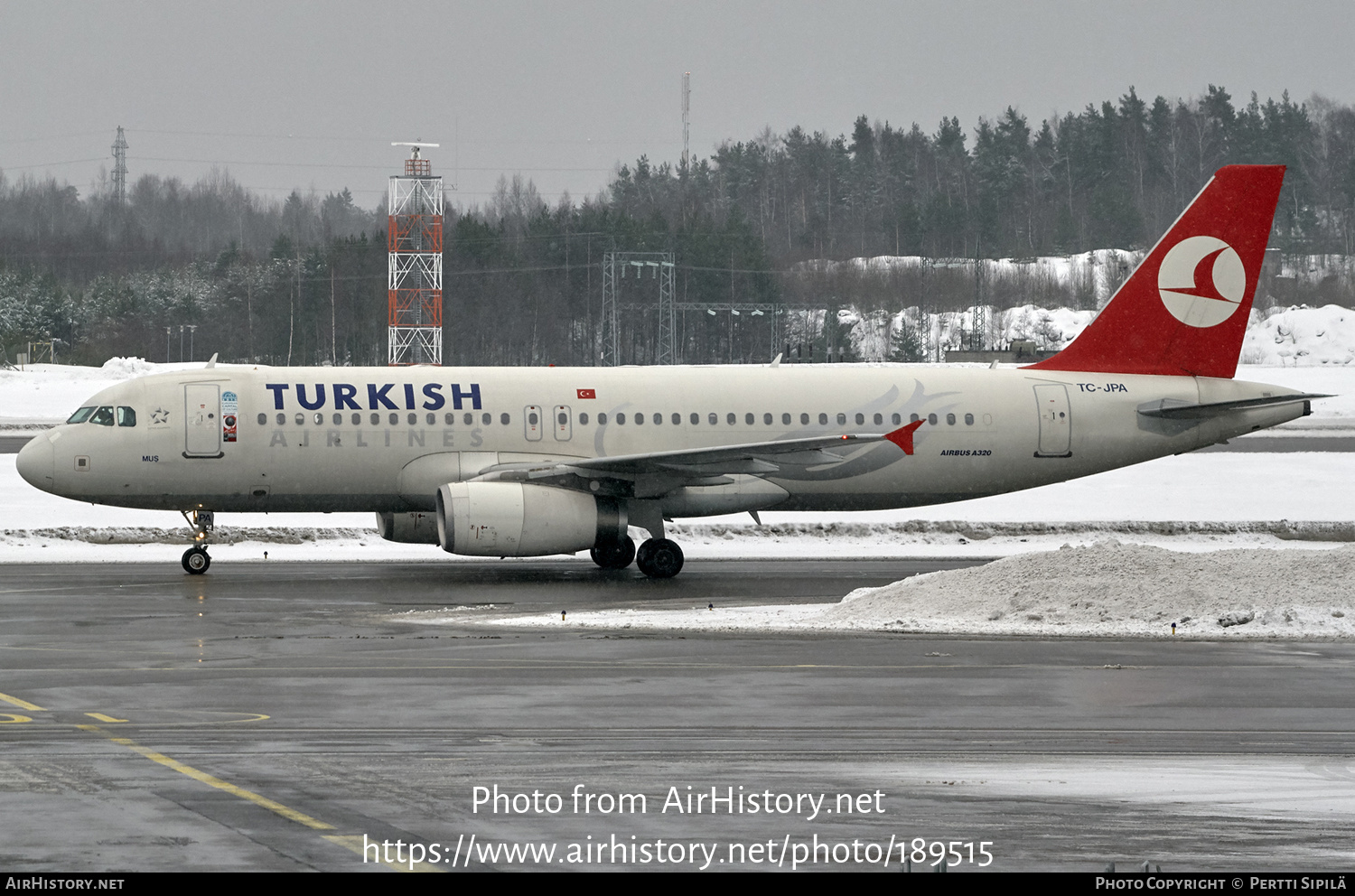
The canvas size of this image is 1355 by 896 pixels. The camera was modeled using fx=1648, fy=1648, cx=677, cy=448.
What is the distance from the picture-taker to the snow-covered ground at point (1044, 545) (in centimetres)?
2056

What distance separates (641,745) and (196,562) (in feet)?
51.2

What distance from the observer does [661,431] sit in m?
28.4

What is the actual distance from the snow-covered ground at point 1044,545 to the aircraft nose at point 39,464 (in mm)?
2480

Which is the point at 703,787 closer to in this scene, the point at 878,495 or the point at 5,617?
the point at 5,617

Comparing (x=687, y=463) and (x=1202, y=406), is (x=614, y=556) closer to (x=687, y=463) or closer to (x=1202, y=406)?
(x=687, y=463)

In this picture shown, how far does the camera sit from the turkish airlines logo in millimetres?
29922

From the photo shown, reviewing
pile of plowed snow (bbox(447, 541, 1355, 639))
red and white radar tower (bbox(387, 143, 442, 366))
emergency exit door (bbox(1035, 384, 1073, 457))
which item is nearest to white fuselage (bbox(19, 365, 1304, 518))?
emergency exit door (bbox(1035, 384, 1073, 457))

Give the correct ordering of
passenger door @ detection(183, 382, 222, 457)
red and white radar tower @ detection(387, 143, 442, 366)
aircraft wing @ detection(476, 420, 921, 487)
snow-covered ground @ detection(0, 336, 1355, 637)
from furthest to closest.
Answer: red and white radar tower @ detection(387, 143, 442, 366) < passenger door @ detection(183, 382, 222, 457) < aircraft wing @ detection(476, 420, 921, 487) < snow-covered ground @ detection(0, 336, 1355, 637)

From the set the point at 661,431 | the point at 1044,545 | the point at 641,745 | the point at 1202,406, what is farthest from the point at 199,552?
the point at 1202,406

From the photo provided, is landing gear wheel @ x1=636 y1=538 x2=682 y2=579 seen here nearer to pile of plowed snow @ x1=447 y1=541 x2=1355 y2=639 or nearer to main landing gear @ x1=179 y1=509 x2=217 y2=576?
pile of plowed snow @ x1=447 y1=541 x2=1355 y2=639

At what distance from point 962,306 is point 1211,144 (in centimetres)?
5702

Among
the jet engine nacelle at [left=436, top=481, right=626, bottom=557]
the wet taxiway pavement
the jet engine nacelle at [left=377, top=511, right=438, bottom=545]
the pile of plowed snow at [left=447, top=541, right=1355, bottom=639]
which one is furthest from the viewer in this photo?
the jet engine nacelle at [left=377, top=511, right=438, bottom=545]

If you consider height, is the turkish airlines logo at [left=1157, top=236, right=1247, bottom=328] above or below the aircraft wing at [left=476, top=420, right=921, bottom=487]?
above

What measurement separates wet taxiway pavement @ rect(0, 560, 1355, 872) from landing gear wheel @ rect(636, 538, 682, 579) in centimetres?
602
